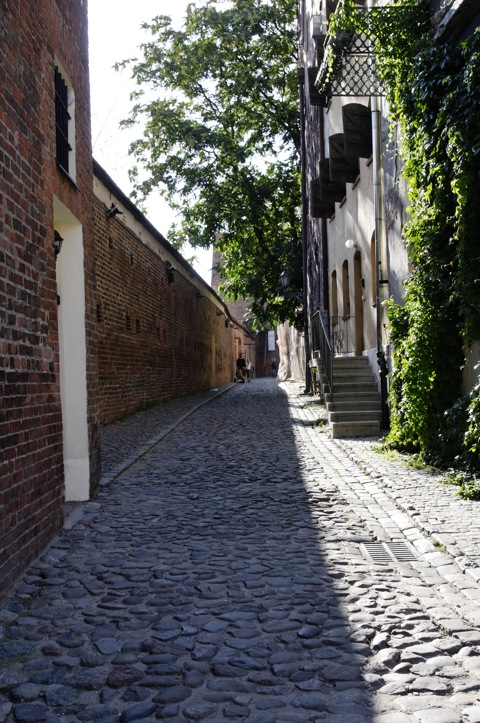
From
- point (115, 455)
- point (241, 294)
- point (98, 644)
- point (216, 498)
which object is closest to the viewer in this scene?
point (98, 644)

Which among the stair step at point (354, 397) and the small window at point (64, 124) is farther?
the stair step at point (354, 397)

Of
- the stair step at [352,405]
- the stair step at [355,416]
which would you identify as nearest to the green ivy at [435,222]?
the stair step at [355,416]

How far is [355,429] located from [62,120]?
689 centimetres

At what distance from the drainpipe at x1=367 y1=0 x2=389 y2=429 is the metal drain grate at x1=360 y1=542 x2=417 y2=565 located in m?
6.48

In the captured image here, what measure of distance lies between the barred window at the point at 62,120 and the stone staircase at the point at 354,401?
6.45 m

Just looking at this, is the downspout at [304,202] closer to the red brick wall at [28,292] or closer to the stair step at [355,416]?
the stair step at [355,416]

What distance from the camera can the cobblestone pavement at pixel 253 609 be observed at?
2896mm

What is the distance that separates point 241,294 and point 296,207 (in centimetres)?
377

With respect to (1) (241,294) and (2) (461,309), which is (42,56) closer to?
(2) (461,309)

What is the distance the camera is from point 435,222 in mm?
7887

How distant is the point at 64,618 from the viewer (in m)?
3.91

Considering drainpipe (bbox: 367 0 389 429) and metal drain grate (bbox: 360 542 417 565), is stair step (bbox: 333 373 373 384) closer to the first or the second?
drainpipe (bbox: 367 0 389 429)

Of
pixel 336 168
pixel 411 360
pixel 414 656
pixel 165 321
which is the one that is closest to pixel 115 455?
pixel 411 360

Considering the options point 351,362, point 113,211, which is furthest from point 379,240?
point 113,211
